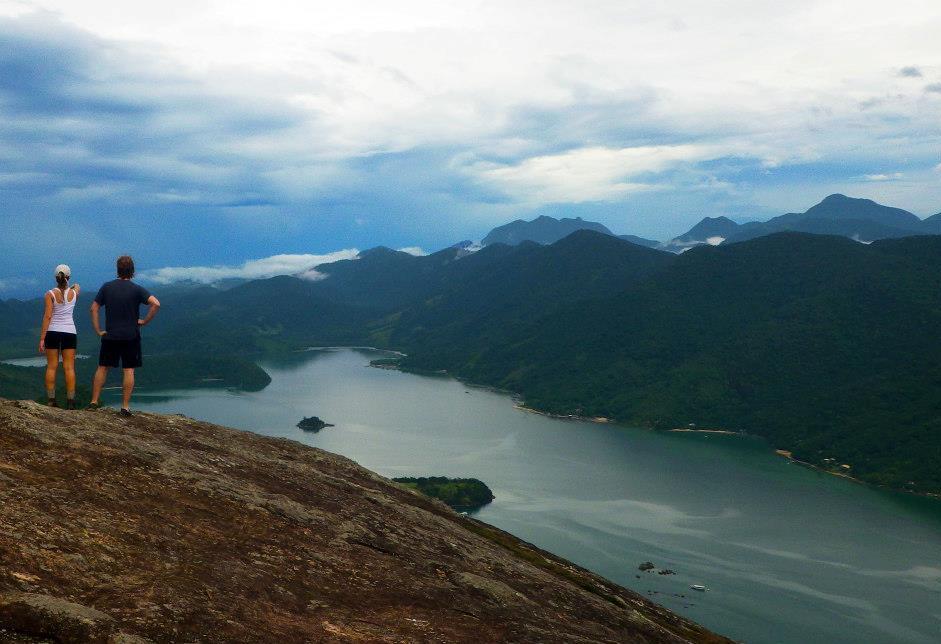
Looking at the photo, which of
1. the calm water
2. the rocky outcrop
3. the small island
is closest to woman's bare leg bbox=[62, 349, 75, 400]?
the rocky outcrop

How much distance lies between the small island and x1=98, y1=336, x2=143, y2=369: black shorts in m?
135

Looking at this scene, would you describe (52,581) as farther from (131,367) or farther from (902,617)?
(902,617)

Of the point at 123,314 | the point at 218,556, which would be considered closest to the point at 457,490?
the point at 123,314

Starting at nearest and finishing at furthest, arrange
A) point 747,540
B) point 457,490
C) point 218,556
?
1. point 218,556
2. point 747,540
3. point 457,490

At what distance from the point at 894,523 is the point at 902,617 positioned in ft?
183

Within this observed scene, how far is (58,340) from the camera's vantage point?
77.3 feet

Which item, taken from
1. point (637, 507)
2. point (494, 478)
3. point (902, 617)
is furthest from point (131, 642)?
point (494, 478)

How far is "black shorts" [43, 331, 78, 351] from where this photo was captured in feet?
77.2

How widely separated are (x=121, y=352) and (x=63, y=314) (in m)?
2.27

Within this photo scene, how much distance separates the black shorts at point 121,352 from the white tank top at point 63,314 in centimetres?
131

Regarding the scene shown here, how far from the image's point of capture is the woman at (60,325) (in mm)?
22875

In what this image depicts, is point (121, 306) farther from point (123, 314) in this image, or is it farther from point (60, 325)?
point (60, 325)

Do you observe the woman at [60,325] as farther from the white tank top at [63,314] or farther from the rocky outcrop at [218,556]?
the rocky outcrop at [218,556]

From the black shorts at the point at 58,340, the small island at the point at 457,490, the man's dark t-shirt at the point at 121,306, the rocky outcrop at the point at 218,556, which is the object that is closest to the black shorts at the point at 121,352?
the man's dark t-shirt at the point at 121,306
